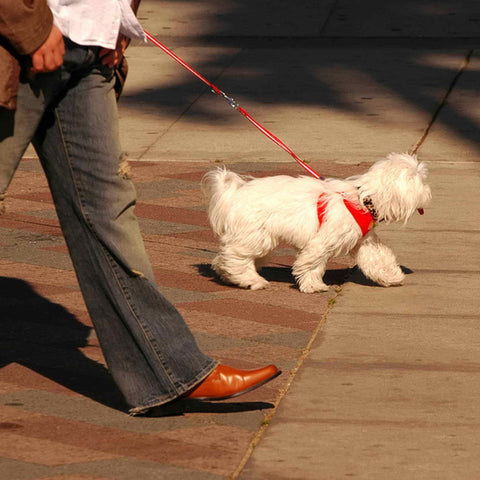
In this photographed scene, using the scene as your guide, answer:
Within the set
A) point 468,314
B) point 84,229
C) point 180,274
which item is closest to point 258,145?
point 180,274

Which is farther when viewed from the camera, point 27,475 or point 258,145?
point 258,145

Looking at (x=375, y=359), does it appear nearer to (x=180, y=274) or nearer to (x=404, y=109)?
(x=180, y=274)

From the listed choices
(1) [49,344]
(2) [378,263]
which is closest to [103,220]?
(1) [49,344]

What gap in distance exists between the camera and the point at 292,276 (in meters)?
6.76

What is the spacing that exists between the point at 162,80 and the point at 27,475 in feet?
25.5

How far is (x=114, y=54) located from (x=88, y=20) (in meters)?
0.21

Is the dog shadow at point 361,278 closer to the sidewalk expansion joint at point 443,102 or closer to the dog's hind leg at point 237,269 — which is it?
the dog's hind leg at point 237,269

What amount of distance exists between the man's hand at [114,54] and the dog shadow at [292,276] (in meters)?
2.24

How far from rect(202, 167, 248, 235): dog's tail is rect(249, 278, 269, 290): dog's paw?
0.32m

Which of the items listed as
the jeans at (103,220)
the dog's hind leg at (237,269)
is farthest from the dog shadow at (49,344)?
the dog's hind leg at (237,269)

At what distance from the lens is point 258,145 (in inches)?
376

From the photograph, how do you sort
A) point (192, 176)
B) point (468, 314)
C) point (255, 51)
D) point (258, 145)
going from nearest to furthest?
1. point (468, 314)
2. point (192, 176)
3. point (258, 145)
4. point (255, 51)

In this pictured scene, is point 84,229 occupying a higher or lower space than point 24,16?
lower

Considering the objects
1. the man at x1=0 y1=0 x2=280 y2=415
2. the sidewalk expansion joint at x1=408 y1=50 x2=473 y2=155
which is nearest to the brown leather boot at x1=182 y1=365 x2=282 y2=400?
the man at x1=0 y1=0 x2=280 y2=415
